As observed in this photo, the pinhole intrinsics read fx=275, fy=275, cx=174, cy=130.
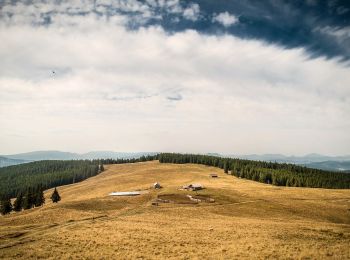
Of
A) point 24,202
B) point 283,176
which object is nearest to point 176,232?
point 24,202

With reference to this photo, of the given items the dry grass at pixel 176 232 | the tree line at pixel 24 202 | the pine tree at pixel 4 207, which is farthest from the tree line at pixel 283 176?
the pine tree at pixel 4 207

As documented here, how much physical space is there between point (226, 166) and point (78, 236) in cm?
13163

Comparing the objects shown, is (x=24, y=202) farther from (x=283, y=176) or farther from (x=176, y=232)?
(x=283, y=176)

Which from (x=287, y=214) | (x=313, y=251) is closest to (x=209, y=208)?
(x=287, y=214)

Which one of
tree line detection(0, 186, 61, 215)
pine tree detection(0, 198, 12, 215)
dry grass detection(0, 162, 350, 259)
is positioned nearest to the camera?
dry grass detection(0, 162, 350, 259)

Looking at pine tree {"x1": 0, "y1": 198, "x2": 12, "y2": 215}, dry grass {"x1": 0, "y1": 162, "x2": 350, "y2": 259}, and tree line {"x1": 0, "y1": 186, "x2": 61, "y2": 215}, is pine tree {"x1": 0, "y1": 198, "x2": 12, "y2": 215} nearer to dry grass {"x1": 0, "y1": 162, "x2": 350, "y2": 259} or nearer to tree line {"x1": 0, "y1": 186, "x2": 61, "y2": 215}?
tree line {"x1": 0, "y1": 186, "x2": 61, "y2": 215}

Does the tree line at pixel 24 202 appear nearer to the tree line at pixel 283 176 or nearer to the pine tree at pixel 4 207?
the pine tree at pixel 4 207

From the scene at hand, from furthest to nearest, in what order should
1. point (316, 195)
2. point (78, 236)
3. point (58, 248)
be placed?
1. point (316, 195)
2. point (78, 236)
3. point (58, 248)

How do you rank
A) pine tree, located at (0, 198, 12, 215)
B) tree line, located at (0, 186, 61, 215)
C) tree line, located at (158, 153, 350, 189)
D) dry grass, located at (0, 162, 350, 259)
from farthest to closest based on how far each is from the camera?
tree line, located at (158, 153, 350, 189) → tree line, located at (0, 186, 61, 215) → pine tree, located at (0, 198, 12, 215) → dry grass, located at (0, 162, 350, 259)

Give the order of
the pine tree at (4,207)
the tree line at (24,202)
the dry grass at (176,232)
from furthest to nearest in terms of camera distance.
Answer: the tree line at (24,202) → the pine tree at (4,207) → the dry grass at (176,232)

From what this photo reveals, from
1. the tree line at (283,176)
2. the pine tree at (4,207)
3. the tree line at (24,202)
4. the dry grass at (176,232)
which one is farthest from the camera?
the tree line at (283,176)

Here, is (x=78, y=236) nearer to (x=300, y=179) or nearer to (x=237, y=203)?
(x=237, y=203)

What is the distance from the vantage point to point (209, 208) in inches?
2373

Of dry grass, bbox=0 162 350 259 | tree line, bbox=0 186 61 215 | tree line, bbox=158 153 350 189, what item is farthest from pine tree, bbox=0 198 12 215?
tree line, bbox=158 153 350 189
